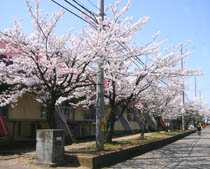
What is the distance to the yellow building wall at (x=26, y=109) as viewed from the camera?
16.0 metres

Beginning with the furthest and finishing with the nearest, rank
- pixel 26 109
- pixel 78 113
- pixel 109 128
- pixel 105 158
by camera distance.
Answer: pixel 78 113
pixel 26 109
pixel 109 128
pixel 105 158

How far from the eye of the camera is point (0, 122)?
13211mm

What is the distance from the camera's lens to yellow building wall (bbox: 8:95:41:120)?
16033 mm

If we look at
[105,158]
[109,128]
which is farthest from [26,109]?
[105,158]

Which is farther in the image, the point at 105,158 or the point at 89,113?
the point at 89,113

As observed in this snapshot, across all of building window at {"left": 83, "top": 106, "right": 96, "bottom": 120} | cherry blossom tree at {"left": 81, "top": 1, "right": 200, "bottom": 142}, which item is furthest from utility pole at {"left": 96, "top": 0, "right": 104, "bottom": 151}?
building window at {"left": 83, "top": 106, "right": 96, "bottom": 120}

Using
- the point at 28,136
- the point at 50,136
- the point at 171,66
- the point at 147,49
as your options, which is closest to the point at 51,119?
the point at 50,136

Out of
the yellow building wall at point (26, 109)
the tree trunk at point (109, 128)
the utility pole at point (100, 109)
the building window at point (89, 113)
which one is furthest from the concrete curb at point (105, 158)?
the building window at point (89, 113)

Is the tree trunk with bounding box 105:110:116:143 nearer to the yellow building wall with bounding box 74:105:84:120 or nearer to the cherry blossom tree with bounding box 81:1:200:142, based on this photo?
the cherry blossom tree with bounding box 81:1:200:142

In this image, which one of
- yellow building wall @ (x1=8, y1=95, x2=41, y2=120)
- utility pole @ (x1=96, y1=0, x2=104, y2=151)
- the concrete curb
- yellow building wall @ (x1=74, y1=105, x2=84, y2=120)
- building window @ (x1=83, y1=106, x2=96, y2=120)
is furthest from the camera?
building window @ (x1=83, y1=106, x2=96, y2=120)

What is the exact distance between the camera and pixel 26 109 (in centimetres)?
1705

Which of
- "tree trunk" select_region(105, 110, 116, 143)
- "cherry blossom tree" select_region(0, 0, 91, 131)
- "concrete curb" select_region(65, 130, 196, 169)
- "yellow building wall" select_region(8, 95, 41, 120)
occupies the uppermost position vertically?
"cherry blossom tree" select_region(0, 0, 91, 131)

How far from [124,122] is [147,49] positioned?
20282 millimetres

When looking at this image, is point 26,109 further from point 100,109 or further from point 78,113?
point 100,109
